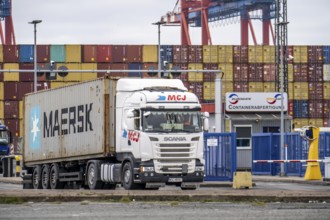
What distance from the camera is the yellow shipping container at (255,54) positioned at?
91.5 m

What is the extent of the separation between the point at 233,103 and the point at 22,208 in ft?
130

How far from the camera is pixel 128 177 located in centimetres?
3186

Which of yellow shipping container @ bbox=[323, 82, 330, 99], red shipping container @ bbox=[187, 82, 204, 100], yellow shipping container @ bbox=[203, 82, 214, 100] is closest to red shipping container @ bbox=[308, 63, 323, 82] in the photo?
yellow shipping container @ bbox=[323, 82, 330, 99]

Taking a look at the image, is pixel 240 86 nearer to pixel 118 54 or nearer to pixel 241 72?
pixel 241 72

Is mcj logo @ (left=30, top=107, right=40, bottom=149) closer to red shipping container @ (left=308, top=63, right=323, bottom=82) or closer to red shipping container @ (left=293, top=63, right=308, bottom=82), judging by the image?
red shipping container @ (left=293, top=63, right=308, bottom=82)

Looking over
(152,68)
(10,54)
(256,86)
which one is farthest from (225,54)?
(152,68)

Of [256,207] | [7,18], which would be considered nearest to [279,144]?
[256,207]

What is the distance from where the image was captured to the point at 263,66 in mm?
91750

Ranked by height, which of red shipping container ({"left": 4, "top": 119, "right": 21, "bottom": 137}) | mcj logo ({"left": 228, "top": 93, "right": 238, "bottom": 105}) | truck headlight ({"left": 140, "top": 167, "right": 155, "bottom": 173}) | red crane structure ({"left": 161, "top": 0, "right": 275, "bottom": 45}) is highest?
red crane structure ({"left": 161, "top": 0, "right": 275, "bottom": 45})

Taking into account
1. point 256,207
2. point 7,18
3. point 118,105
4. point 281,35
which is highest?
point 7,18

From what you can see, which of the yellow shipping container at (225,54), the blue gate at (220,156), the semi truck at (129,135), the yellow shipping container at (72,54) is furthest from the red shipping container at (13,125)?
the semi truck at (129,135)

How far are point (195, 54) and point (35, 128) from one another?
5249 centimetres

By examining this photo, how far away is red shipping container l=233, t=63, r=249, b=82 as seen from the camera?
92188 millimetres

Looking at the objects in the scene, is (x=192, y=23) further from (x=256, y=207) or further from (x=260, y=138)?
(x=256, y=207)
